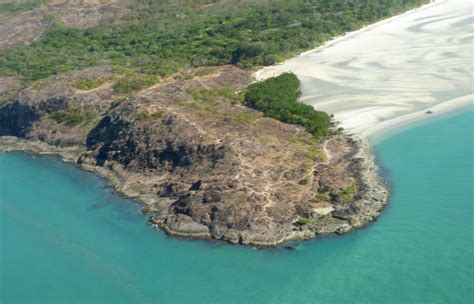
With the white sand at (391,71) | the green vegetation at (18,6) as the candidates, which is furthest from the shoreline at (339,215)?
the green vegetation at (18,6)

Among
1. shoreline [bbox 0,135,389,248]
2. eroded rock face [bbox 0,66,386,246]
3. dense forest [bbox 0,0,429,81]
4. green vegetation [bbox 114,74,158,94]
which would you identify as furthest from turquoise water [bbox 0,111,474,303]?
dense forest [bbox 0,0,429,81]

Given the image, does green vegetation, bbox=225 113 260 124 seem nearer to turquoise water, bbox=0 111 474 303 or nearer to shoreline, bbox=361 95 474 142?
shoreline, bbox=361 95 474 142

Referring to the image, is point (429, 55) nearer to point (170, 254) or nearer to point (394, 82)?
point (394, 82)

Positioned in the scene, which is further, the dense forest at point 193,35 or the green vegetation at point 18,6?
the green vegetation at point 18,6

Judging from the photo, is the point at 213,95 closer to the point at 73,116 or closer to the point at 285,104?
the point at 285,104

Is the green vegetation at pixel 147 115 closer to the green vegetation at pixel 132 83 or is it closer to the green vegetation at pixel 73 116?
the green vegetation at pixel 73 116

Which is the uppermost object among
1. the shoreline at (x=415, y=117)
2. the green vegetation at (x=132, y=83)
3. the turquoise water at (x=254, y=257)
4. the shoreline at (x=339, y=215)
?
the green vegetation at (x=132, y=83)

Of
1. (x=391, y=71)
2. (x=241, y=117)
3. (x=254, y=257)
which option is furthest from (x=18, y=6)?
(x=254, y=257)
